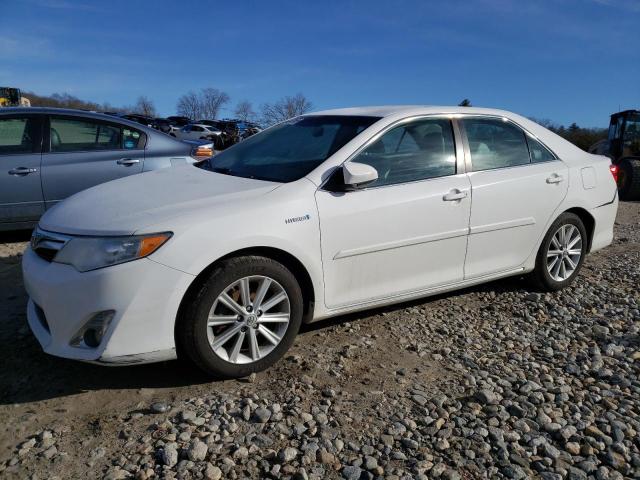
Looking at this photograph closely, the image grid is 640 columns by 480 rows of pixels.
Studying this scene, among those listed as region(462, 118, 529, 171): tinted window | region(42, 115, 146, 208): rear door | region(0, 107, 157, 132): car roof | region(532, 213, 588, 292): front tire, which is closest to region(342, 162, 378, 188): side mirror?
region(462, 118, 529, 171): tinted window

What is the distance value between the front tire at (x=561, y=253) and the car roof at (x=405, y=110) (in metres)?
1.08

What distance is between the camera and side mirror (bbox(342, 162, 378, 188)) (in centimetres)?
317

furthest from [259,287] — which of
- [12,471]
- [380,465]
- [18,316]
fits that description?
[18,316]

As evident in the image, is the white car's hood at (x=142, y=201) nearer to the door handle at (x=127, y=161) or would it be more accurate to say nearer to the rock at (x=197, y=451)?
the rock at (x=197, y=451)

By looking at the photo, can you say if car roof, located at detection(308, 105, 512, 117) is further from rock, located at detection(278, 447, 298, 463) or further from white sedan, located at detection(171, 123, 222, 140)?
white sedan, located at detection(171, 123, 222, 140)

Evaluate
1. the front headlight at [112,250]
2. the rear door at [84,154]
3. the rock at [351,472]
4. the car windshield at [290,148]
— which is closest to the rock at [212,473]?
the rock at [351,472]

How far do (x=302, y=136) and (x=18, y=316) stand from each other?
2.40m

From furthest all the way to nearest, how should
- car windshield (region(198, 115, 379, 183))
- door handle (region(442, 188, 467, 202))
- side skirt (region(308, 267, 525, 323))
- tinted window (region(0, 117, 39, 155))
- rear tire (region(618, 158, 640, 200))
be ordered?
1. rear tire (region(618, 158, 640, 200))
2. tinted window (region(0, 117, 39, 155))
3. door handle (region(442, 188, 467, 202))
4. car windshield (region(198, 115, 379, 183))
5. side skirt (region(308, 267, 525, 323))

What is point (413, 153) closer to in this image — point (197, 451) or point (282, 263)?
point (282, 263)

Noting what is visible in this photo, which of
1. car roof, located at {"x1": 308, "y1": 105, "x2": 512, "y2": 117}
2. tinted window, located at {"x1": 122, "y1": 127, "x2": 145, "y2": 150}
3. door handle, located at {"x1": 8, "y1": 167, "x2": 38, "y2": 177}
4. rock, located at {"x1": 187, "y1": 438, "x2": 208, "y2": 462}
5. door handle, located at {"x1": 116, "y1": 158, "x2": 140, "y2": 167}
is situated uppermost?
car roof, located at {"x1": 308, "y1": 105, "x2": 512, "y2": 117}

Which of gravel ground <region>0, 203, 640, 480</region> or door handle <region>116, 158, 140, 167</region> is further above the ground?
door handle <region>116, 158, 140, 167</region>

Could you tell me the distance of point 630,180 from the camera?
11.9 metres

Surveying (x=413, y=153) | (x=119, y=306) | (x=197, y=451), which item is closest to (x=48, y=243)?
(x=119, y=306)

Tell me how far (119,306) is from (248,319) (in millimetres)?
695
